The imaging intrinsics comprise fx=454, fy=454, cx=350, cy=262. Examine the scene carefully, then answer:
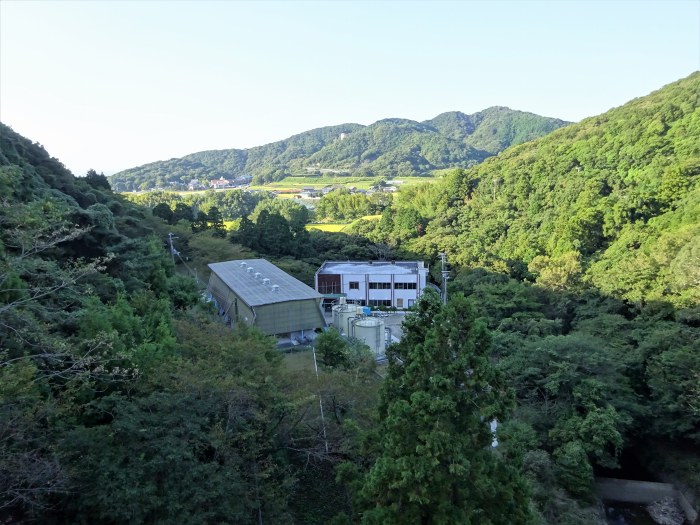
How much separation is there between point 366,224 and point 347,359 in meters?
33.3

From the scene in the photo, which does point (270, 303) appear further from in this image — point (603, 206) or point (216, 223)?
point (603, 206)

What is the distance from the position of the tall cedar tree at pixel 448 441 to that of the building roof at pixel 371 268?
2200 centimetres

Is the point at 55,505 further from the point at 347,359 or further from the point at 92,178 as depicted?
the point at 92,178

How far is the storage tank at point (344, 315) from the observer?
2064 cm

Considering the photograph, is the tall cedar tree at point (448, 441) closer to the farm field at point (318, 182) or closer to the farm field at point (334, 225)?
the farm field at point (334, 225)

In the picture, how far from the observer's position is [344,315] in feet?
68.8

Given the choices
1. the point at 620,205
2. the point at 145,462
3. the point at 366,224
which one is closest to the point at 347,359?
the point at 145,462

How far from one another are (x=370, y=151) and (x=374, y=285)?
365 ft

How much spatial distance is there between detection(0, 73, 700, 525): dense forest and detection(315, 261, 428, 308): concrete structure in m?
2.17

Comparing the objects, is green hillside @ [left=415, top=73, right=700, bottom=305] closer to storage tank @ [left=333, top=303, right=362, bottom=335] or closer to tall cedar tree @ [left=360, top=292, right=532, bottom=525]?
storage tank @ [left=333, top=303, right=362, bottom=335]

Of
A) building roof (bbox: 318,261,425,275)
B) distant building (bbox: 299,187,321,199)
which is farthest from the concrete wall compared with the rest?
distant building (bbox: 299,187,321,199)

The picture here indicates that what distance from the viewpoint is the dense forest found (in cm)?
614

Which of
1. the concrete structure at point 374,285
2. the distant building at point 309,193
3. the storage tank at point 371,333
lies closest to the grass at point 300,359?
the storage tank at point 371,333

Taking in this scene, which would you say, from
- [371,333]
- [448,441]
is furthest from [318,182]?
[448,441]
